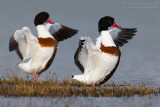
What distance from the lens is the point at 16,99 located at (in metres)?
8.70

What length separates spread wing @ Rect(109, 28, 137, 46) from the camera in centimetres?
1178

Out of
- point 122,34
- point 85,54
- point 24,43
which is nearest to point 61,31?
point 24,43

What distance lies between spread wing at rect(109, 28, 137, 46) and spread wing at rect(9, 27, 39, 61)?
2.68m

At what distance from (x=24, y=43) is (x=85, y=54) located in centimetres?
238

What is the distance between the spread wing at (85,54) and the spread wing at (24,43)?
1.77m

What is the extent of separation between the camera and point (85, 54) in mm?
10172

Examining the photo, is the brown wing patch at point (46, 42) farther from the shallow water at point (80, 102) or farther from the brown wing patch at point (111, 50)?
the shallow water at point (80, 102)

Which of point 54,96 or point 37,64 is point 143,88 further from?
point 37,64

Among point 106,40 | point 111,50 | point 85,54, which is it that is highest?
point 106,40

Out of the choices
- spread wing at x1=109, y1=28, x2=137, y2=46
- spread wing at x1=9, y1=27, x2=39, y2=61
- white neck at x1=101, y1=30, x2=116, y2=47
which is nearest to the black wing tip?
spread wing at x1=109, y1=28, x2=137, y2=46

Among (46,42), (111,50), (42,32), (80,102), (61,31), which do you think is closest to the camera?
(80,102)

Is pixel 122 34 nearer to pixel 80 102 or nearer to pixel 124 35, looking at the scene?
pixel 124 35

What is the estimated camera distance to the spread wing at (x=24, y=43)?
10930 mm

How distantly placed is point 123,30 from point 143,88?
2.39 meters
